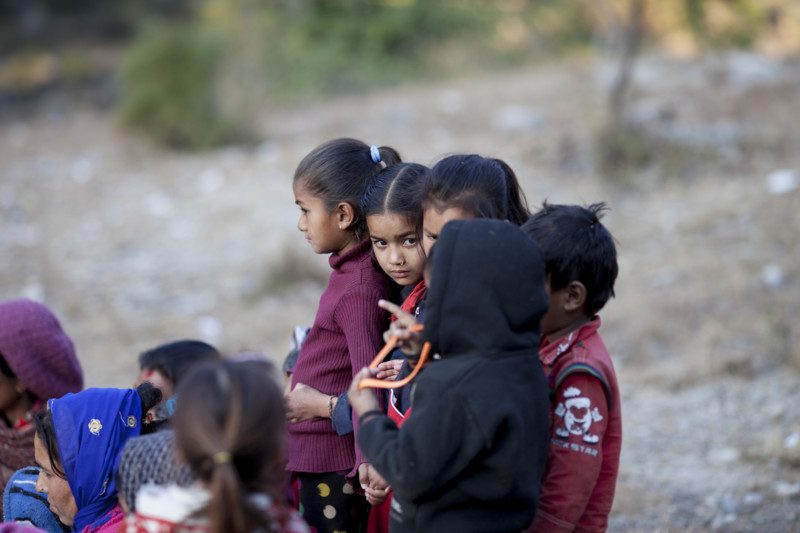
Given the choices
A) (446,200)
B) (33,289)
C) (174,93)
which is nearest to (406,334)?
(446,200)

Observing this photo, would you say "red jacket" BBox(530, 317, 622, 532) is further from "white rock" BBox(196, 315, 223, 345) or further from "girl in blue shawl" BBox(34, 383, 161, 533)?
"white rock" BBox(196, 315, 223, 345)

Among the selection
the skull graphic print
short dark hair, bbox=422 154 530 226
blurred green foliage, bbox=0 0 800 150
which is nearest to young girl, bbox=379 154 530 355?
short dark hair, bbox=422 154 530 226

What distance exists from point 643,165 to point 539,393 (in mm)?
7667

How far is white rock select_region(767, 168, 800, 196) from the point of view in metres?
7.50

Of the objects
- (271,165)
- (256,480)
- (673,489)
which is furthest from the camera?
(271,165)

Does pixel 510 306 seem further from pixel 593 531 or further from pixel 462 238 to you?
pixel 593 531

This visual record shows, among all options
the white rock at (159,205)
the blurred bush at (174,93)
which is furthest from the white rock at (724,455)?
the blurred bush at (174,93)

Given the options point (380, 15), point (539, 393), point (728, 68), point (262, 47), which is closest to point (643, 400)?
point (539, 393)

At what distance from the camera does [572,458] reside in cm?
224

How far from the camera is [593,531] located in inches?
93.4

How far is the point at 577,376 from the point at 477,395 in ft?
1.28

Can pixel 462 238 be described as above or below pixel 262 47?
below

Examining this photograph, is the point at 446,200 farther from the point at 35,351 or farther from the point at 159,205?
the point at 159,205

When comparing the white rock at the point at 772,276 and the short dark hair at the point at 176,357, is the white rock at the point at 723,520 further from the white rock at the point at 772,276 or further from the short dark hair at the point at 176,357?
the white rock at the point at 772,276
